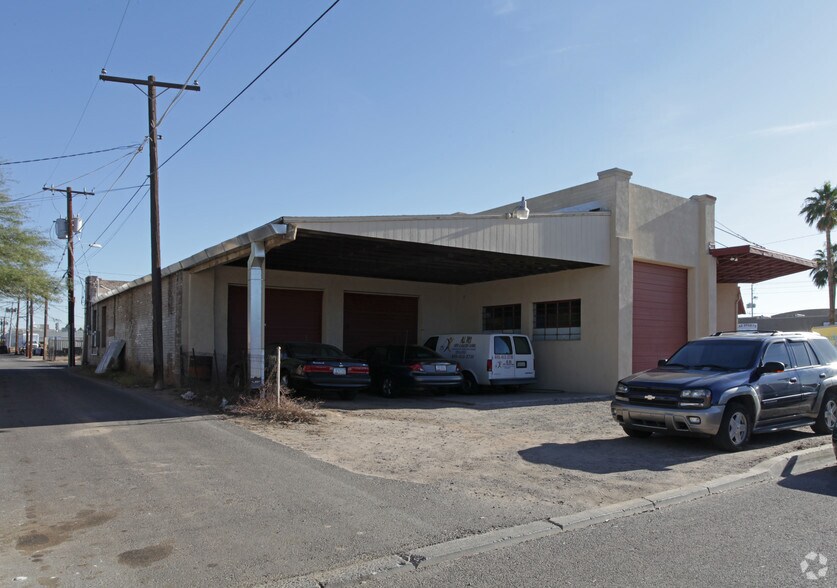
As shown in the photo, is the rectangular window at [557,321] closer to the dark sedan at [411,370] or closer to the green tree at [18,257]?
the dark sedan at [411,370]

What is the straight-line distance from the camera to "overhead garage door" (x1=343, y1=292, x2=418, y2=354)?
21828 mm

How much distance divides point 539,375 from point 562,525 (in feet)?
46.4

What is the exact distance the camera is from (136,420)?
38.1 feet

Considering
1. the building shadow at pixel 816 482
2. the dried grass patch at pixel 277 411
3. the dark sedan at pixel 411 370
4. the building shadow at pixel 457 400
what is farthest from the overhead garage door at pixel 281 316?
the building shadow at pixel 816 482

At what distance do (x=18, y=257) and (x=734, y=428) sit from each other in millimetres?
22045

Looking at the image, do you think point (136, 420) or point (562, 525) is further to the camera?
point (136, 420)

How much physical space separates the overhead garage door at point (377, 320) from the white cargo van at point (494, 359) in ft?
14.8

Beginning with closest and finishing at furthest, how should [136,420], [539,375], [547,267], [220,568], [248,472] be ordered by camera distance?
[220,568]
[248,472]
[136,420]
[547,267]
[539,375]

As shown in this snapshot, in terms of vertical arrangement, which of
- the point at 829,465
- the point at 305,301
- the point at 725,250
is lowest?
the point at 829,465

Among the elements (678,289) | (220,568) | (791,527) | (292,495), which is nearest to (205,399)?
(292,495)

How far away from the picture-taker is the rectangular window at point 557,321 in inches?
749

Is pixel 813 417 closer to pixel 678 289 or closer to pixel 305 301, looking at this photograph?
pixel 678 289

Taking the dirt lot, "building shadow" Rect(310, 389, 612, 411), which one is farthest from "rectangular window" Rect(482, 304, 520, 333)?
the dirt lot

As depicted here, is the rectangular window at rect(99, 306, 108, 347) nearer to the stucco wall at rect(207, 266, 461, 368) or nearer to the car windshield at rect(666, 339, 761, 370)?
the stucco wall at rect(207, 266, 461, 368)
